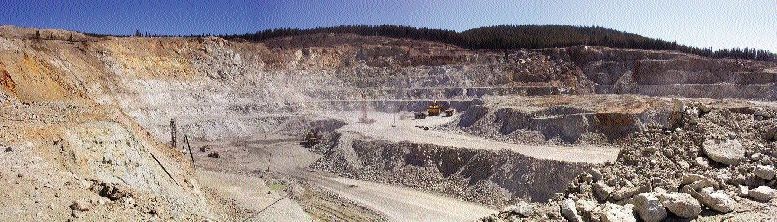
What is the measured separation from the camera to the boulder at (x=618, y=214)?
859 centimetres

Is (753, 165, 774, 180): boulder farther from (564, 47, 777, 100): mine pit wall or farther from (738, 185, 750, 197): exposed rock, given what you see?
(564, 47, 777, 100): mine pit wall

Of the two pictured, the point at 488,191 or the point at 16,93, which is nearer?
the point at 16,93

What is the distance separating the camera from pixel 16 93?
77.8 ft

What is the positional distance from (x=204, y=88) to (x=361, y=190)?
3474 centimetres

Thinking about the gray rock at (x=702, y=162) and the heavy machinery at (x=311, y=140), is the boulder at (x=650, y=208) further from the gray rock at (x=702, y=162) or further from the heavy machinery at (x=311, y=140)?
the heavy machinery at (x=311, y=140)

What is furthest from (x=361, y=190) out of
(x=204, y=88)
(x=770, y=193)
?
(x=204, y=88)

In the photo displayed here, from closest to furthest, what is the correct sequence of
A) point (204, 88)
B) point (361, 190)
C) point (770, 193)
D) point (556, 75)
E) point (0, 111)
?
point (770, 193) → point (0, 111) → point (361, 190) → point (204, 88) → point (556, 75)

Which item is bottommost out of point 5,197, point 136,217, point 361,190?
point 361,190

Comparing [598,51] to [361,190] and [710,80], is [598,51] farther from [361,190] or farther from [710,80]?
[361,190]

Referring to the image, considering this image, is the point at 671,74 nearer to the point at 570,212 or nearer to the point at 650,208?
the point at 650,208

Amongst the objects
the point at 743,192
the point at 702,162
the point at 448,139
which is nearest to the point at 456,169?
the point at 448,139

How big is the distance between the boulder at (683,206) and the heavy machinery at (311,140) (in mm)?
40490

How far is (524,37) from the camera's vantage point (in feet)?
285

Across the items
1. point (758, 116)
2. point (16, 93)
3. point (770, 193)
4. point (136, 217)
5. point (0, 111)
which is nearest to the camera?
point (770, 193)
